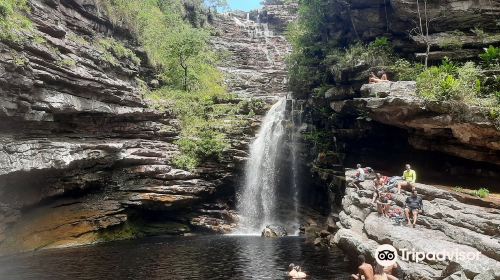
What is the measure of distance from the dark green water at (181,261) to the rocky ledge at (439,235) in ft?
5.80

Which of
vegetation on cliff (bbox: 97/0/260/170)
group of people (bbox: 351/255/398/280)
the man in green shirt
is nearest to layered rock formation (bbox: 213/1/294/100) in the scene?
vegetation on cliff (bbox: 97/0/260/170)

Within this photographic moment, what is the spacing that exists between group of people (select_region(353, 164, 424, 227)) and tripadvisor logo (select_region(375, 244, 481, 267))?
8.83ft

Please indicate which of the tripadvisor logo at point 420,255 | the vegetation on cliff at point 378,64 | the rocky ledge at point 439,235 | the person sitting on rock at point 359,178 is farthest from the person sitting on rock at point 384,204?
the vegetation on cliff at point 378,64

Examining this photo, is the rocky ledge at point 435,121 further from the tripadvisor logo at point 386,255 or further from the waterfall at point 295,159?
the tripadvisor logo at point 386,255

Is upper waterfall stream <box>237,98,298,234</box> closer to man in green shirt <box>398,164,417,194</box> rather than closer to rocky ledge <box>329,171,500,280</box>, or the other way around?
rocky ledge <box>329,171,500,280</box>

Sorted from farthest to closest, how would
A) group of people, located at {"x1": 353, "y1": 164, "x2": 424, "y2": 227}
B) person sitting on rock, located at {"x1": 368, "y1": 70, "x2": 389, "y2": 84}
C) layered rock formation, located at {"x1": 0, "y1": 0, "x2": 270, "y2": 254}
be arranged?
person sitting on rock, located at {"x1": 368, "y1": 70, "x2": 389, "y2": 84}
layered rock formation, located at {"x1": 0, "y1": 0, "x2": 270, "y2": 254}
group of people, located at {"x1": 353, "y1": 164, "x2": 424, "y2": 227}

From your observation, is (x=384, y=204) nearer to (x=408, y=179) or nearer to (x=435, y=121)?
(x=408, y=179)

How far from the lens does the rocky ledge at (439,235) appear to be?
39.4ft

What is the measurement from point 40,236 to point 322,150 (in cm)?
2120

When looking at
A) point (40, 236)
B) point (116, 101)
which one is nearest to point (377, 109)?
point (116, 101)

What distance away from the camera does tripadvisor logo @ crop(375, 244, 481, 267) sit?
34.4 ft

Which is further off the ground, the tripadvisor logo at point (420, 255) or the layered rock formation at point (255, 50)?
the layered rock formation at point (255, 50)

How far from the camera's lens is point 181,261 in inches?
815

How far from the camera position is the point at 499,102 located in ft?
61.9
